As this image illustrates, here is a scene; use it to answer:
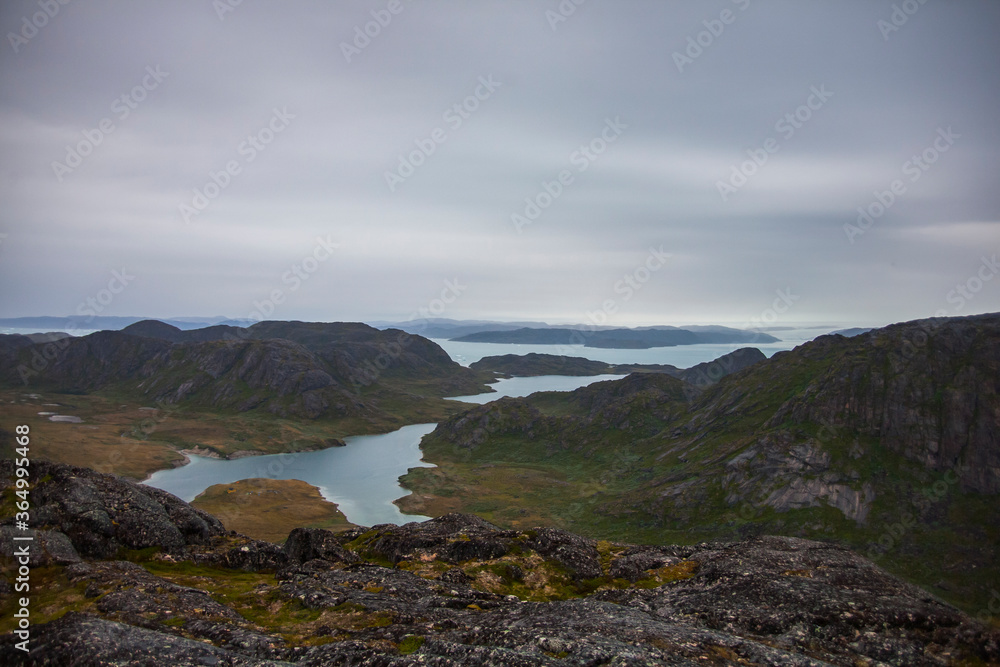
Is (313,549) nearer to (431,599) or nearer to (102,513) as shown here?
(431,599)

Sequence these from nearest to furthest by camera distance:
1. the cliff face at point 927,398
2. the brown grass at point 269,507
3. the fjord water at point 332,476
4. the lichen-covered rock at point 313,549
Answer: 1. the lichen-covered rock at point 313,549
2. the cliff face at point 927,398
3. the brown grass at point 269,507
4. the fjord water at point 332,476

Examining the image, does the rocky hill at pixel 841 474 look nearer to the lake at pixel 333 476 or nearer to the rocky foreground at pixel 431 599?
the lake at pixel 333 476

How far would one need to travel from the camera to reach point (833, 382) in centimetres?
13638

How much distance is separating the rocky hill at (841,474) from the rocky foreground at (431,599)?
74.3 meters

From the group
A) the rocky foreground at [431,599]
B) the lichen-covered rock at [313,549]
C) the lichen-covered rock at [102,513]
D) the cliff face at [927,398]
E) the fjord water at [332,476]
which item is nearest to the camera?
the rocky foreground at [431,599]

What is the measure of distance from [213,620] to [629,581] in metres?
31.9

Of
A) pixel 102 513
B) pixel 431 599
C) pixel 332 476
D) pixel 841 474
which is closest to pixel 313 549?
pixel 431 599

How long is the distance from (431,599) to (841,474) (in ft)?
381

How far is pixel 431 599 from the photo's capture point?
114 feet

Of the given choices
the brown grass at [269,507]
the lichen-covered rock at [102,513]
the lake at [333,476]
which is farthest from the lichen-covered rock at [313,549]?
the lake at [333,476]

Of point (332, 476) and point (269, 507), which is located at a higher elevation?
point (269, 507)

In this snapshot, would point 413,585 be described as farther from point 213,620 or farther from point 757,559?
point 757,559

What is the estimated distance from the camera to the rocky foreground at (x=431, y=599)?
2377 centimetres

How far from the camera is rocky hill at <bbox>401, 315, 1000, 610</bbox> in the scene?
99.4m
